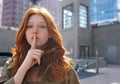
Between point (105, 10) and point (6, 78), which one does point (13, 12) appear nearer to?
point (105, 10)

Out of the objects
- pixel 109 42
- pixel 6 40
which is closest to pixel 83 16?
pixel 109 42

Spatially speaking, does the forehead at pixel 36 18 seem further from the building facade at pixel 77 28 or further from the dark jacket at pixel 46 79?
the building facade at pixel 77 28

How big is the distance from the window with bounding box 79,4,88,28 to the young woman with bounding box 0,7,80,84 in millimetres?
26533

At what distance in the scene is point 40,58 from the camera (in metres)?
1.29

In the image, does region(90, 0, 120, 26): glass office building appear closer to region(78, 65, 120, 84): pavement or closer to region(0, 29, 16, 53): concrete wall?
region(0, 29, 16, 53): concrete wall

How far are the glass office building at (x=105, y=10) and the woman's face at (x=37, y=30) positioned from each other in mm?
48505

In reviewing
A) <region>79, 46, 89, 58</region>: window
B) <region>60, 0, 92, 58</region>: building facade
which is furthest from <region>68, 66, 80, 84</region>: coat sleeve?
<region>79, 46, 89, 58</region>: window

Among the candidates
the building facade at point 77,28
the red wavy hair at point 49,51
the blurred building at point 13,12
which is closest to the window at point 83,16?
the building facade at point 77,28

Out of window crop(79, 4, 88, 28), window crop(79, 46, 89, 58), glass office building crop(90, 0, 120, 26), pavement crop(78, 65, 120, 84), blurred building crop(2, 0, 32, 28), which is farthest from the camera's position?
blurred building crop(2, 0, 32, 28)

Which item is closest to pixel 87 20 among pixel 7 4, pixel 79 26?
pixel 79 26

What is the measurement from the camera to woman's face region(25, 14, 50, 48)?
4.20 ft

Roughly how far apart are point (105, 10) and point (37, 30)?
180 feet

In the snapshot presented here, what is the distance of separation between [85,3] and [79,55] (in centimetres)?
737

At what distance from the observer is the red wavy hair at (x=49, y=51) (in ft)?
4.28
